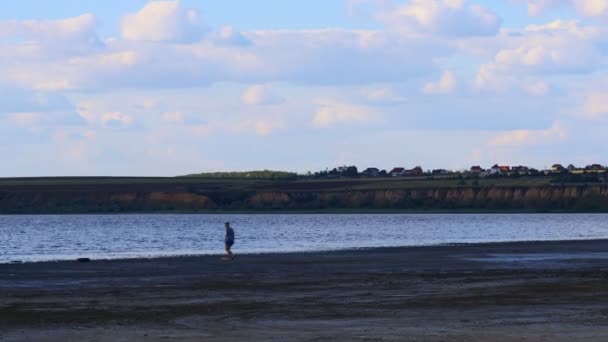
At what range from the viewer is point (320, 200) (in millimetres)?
167875

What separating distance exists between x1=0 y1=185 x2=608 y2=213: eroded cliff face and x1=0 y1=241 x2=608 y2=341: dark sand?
11938 centimetres

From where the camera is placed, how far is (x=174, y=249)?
2291 inches

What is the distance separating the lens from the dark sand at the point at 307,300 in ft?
66.6

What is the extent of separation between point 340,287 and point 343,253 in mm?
20001

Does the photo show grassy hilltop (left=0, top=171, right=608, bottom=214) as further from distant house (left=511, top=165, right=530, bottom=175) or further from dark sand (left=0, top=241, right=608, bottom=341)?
dark sand (left=0, top=241, right=608, bottom=341)

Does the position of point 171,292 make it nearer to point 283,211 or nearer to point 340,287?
point 340,287

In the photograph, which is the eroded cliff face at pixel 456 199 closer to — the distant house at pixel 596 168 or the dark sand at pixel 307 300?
the distant house at pixel 596 168

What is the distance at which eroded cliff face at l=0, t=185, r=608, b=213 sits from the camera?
159875mm

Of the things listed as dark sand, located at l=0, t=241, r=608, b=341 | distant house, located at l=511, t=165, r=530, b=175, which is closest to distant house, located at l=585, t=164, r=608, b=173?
distant house, located at l=511, t=165, r=530, b=175

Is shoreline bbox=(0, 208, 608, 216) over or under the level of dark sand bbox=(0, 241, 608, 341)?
over

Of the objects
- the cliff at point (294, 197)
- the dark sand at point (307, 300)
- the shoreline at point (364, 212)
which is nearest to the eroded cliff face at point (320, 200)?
the cliff at point (294, 197)

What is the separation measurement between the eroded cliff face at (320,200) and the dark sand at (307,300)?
119385 millimetres

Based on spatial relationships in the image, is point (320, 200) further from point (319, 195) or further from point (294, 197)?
point (294, 197)

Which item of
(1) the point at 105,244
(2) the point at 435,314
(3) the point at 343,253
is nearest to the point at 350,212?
(1) the point at 105,244
